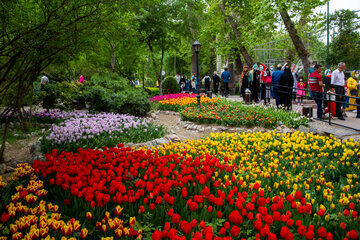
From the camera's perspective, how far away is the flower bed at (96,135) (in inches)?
230

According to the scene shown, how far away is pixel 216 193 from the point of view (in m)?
3.32

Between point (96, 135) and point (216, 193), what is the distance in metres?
4.08

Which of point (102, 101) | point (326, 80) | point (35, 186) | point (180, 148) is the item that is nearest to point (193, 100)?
point (102, 101)

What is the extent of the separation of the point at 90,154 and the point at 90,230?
1.95m

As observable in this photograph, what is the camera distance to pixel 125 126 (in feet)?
24.3

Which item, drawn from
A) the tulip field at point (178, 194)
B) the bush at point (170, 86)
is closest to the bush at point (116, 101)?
the tulip field at point (178, 194)

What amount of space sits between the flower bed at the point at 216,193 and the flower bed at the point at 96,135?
1647 millimetres

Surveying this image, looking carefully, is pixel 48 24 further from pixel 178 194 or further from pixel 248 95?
pixel 248 95

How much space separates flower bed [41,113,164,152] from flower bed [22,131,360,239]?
64.8 inches

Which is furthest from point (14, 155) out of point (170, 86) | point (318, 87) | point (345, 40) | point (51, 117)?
point (345, 40)

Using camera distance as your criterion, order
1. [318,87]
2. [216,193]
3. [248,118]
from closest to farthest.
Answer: [216,193], [248,118], [318,87]

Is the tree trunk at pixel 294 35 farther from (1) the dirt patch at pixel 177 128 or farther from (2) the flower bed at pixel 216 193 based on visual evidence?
(2) the flower bed at pixel 216 193

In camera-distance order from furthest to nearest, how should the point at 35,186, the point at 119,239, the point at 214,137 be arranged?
the point at 214,137, the point at 35,186, the point at 119,239

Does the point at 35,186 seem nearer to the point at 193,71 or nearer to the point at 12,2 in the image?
the point at 12,2
